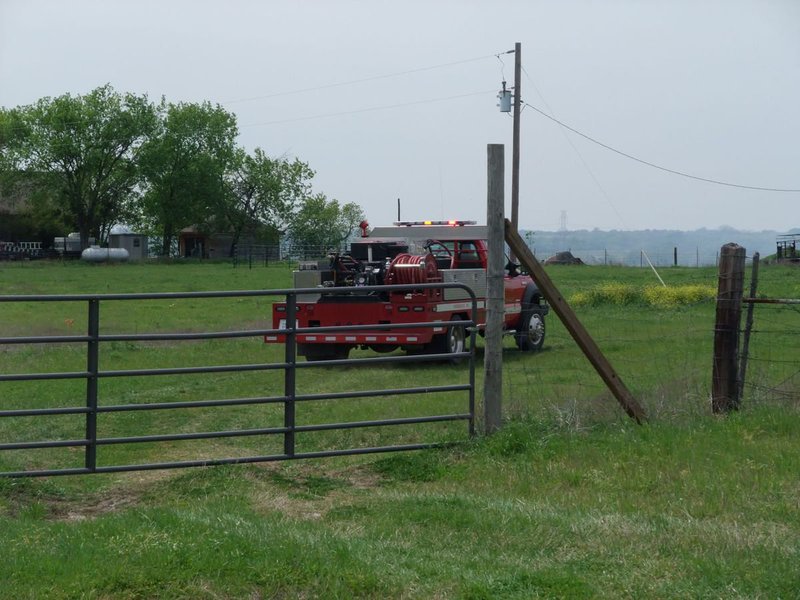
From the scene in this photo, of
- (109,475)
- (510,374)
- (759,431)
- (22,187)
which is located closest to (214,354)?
(510,374)

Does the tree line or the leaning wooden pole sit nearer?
the leaning wooden pole

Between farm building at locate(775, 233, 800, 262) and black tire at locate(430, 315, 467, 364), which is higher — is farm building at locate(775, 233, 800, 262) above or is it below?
above

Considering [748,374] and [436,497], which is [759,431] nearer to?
[748,374]

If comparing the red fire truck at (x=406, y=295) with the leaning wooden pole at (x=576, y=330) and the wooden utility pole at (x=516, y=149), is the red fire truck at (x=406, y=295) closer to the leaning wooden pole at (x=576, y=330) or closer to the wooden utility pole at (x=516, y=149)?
the leaning wooden pole at (x=576, y=330)

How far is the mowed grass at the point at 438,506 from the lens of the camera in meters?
5.40

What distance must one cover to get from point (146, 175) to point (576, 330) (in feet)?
253

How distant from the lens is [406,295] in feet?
53.6

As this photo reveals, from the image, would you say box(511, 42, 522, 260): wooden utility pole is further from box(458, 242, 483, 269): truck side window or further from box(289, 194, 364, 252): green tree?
box(289, 194, 364, 252): green tree

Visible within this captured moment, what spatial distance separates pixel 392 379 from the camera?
15172 millimetres

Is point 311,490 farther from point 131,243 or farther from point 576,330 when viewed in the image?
point 131,243

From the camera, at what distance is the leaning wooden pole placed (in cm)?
938

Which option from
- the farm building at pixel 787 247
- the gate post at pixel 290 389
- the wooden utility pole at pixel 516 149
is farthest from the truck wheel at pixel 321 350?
the farm building at pixel 787 247

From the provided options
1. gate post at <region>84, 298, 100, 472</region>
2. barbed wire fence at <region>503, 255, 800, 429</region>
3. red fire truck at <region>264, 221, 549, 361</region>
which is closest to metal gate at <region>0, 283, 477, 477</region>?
gate post at <region>84, 298, 100, 472</region>

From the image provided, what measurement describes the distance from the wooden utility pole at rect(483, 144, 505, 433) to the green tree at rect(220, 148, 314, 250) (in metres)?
77.1
